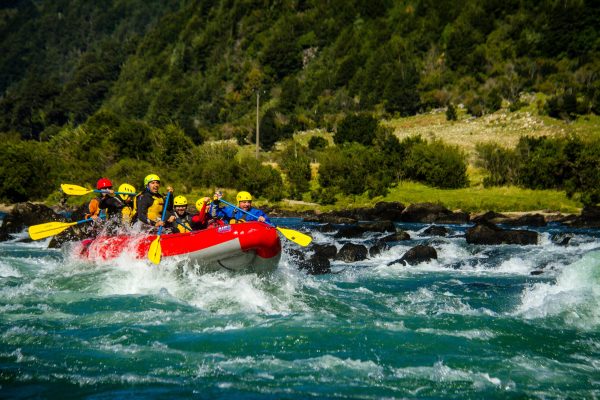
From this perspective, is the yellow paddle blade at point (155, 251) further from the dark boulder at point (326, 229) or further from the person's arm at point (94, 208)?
the dark boulder at point (326, 229)

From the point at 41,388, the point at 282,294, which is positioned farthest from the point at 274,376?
the point at 282,294

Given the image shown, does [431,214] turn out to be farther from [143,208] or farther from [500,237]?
[143,208]

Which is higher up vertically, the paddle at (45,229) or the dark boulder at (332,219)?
the paddle at (45,229)

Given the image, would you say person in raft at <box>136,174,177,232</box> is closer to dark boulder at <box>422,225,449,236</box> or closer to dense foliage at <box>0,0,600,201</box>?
dark boulder at <box>422,225,449,236</box>

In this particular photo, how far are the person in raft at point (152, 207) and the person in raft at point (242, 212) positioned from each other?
45.8 inches

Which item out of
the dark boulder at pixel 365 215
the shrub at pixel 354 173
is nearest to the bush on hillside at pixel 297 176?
the shrub at pixel 354 173

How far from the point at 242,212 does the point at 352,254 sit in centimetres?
485

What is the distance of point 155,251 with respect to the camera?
34.2ft

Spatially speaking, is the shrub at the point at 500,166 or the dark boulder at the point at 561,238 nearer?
the dark boulder at the point at 561,238

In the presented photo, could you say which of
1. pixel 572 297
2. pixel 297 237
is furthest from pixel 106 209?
pixel 572 297

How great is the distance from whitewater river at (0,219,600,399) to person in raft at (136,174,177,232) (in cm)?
95

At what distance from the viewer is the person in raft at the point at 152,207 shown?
1183 centimetres

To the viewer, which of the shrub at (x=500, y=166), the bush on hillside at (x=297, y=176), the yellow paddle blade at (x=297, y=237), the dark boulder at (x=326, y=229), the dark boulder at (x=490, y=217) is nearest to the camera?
the yellow paddle blade at (x=297, y=237)

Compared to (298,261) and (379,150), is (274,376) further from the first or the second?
(379,150)
